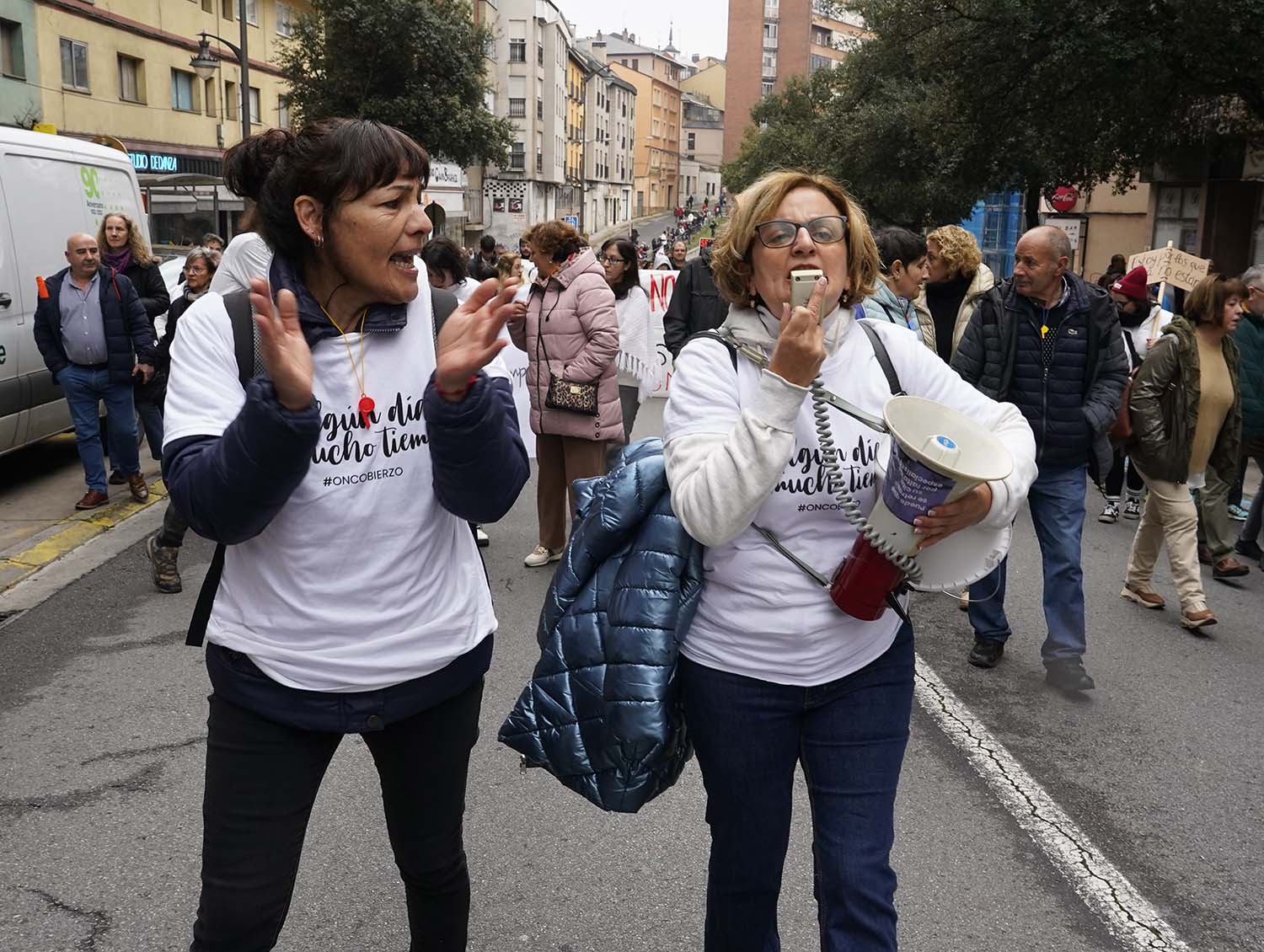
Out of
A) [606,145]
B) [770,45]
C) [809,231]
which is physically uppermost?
[770,45]

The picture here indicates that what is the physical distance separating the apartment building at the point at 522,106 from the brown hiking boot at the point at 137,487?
60319 mm

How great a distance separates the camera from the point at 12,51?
78.7 feet

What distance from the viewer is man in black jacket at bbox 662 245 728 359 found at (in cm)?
777

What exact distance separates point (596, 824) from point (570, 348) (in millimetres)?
3519

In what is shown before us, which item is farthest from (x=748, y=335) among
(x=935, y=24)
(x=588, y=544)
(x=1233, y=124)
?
(x=1233, y=124)

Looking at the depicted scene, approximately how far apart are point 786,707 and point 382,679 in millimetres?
784

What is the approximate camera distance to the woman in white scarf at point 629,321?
8.28 meters

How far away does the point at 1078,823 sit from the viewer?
407 cm

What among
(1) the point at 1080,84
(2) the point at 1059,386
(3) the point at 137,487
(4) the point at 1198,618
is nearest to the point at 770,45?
(1) the point at 1080,84

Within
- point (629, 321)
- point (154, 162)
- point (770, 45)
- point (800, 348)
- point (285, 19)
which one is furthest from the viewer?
point (770, 45)

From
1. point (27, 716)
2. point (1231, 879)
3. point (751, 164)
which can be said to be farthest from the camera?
point (751, 164)

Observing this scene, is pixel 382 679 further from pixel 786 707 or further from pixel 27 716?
pixel 27 716

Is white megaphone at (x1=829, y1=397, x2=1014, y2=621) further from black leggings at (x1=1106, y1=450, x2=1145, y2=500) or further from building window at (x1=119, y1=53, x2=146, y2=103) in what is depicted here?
Result: building window at (x1=119, y1=53, x2=146, y2=103)

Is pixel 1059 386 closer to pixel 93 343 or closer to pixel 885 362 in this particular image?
pixel 885 362
